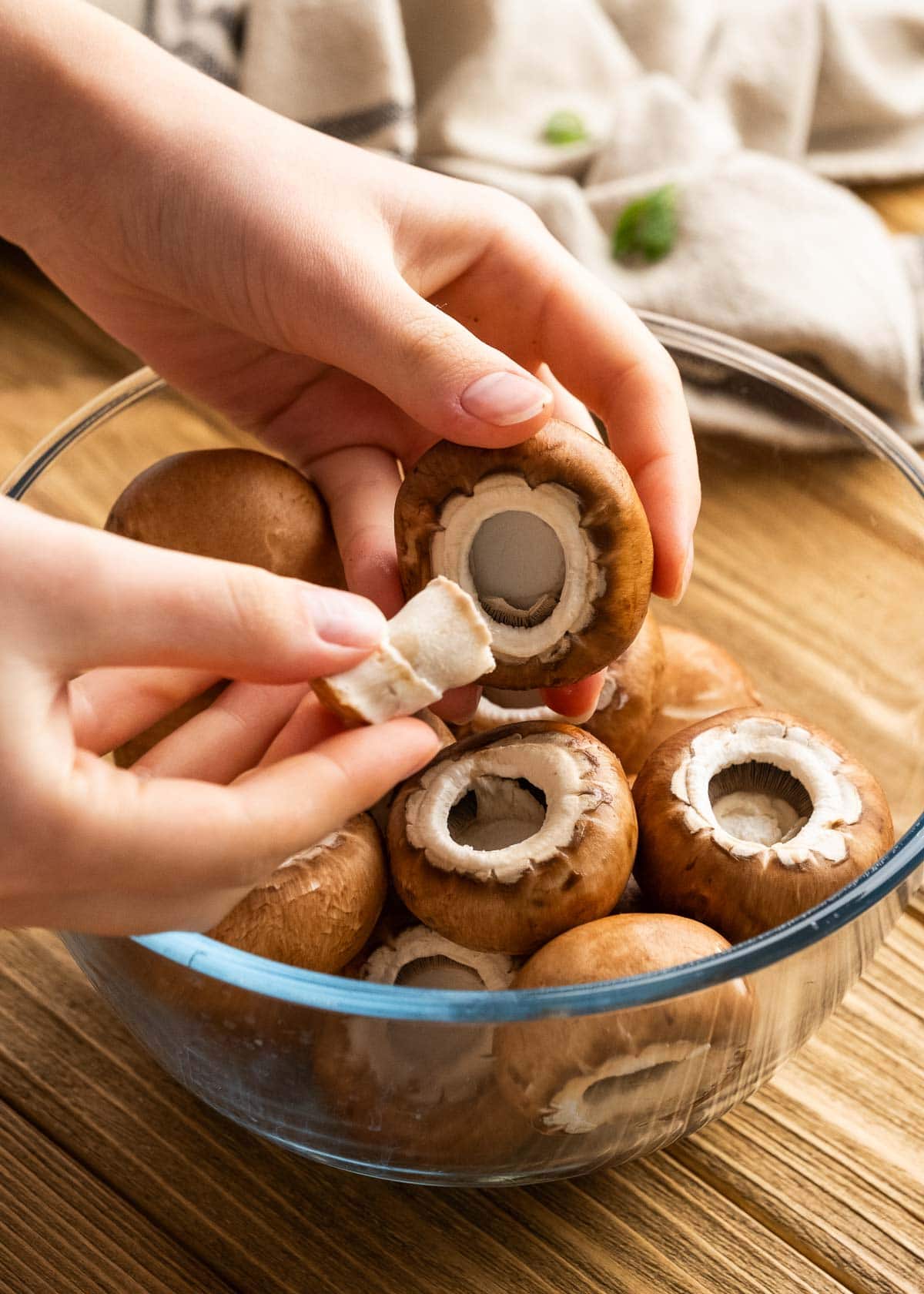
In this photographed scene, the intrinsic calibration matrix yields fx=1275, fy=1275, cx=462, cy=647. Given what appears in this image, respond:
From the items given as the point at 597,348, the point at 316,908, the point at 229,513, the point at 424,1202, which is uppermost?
the point at 597,348

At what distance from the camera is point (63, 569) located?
79 centimetres

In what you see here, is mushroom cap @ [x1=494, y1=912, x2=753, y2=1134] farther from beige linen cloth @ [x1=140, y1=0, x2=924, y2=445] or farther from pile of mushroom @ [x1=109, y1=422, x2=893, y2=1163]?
beige linen cloth @ [x1=140, y1=0, x2=924, y2=445]

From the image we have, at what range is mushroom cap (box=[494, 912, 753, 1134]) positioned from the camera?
86 cm

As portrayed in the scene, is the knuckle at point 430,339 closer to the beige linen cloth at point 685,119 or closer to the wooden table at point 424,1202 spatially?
the beige linen cloth at point 685,119

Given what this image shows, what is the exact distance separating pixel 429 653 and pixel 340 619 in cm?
14

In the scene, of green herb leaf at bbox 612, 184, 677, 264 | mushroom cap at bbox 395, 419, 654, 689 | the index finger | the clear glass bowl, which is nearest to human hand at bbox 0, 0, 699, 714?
the index finger

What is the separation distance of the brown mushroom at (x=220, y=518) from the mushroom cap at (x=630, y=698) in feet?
1.00

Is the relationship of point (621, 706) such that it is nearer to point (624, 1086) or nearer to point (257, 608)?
point (624, 1086)

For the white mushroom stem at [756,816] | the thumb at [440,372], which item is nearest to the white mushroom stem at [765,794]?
the white mushroom stem at [756,816]

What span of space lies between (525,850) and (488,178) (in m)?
1.40

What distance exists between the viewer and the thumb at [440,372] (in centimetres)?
99

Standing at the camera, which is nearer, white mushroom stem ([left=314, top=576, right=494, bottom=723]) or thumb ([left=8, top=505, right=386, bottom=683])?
thumb ([left=8, top=505, right=386, bottom=683])

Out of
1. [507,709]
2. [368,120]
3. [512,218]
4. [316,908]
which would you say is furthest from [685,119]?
[316,908]

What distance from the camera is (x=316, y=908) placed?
99 cm
